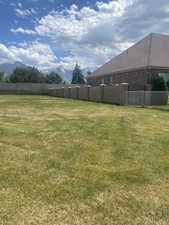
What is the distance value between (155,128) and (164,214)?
3995 millimetres

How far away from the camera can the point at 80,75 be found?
2682 inches

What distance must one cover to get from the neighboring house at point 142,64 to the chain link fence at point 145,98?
5.99 meters

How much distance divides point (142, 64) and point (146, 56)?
1452mm

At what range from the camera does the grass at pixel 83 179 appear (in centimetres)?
204

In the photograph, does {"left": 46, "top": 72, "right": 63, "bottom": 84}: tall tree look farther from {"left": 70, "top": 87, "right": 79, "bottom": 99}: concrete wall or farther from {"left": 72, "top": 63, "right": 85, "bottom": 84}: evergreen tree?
{"left": 70, "top": 87, "right": 79, "bottom": 99}: concrete wall

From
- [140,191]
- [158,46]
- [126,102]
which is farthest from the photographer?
[158,46]

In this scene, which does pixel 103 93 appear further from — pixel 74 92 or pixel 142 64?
pixel 74 92

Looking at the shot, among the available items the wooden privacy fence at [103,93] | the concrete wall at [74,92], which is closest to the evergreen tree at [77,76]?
the wooden privacy fence at [103,93]

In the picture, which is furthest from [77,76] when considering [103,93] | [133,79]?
[103,93]

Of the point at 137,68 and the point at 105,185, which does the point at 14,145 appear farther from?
the point at 137,68

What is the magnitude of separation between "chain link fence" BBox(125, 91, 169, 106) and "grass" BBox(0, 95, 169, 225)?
8098 mm

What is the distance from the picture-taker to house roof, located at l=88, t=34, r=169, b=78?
18706 millimetres

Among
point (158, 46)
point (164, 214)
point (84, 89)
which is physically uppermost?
point (158, 46)

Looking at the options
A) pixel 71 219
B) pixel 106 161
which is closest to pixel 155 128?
pixel 106 161
